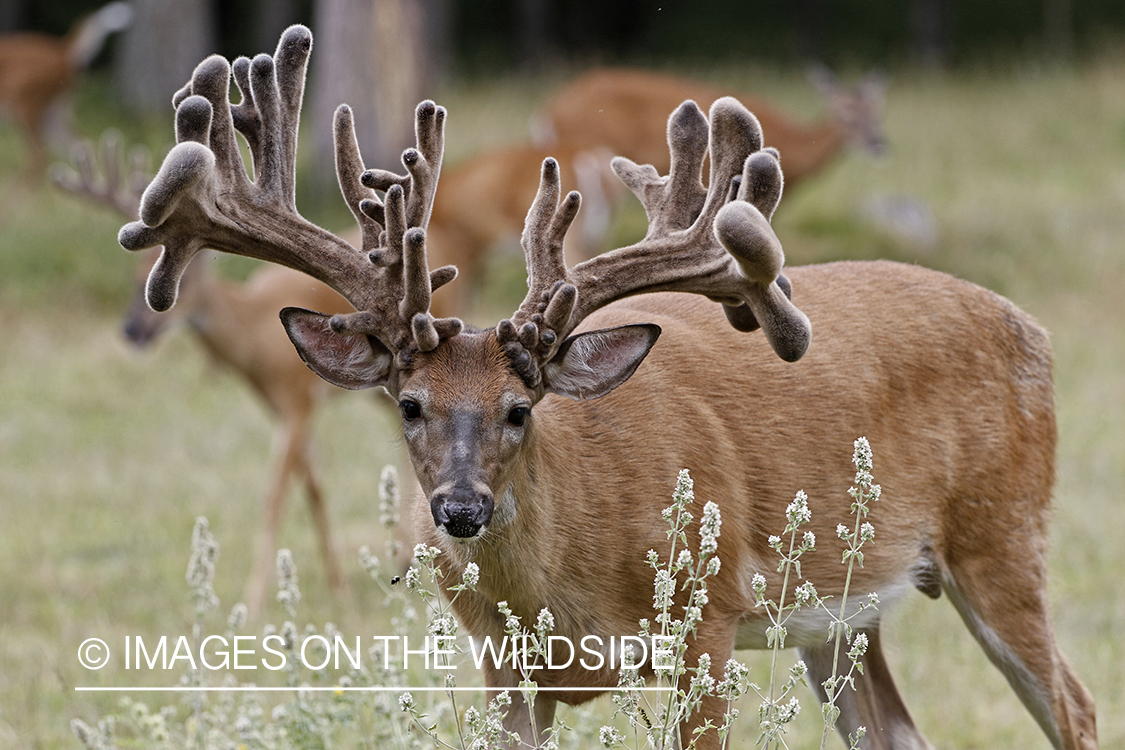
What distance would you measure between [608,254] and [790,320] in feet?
1.54

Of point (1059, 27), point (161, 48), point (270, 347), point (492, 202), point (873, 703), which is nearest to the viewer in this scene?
point (873, 703)

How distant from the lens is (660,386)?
3.88 meters

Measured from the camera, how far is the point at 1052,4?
2975 cm

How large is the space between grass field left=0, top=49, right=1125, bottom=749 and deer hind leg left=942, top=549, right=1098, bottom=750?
9.3 inches

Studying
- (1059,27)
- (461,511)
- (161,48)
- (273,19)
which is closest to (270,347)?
(461,511)

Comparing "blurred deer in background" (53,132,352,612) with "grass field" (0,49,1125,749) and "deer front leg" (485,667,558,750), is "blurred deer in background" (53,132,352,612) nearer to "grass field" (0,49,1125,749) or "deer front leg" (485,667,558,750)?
"grass field" (0,49,1125,749)

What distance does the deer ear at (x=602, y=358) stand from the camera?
3521 millimetres

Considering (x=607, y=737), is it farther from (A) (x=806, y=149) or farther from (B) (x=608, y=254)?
(A) (x=806, y=149)

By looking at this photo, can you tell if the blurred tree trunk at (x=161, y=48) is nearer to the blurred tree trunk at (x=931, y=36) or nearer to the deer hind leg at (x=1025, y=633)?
the blurred tree trunk at (x=931, y=36)

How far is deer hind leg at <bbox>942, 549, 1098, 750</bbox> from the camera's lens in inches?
160

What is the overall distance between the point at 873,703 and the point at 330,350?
1.91m

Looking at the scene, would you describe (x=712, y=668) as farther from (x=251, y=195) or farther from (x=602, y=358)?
(x=251, y=195)

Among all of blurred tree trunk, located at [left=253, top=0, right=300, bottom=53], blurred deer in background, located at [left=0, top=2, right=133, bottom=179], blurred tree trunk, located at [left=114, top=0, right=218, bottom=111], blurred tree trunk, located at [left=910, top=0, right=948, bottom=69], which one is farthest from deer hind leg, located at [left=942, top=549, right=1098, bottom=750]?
blurred tree trunk, located at [left=910, top=0, right=948, bottom=69]

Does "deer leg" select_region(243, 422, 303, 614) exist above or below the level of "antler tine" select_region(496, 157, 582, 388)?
below
